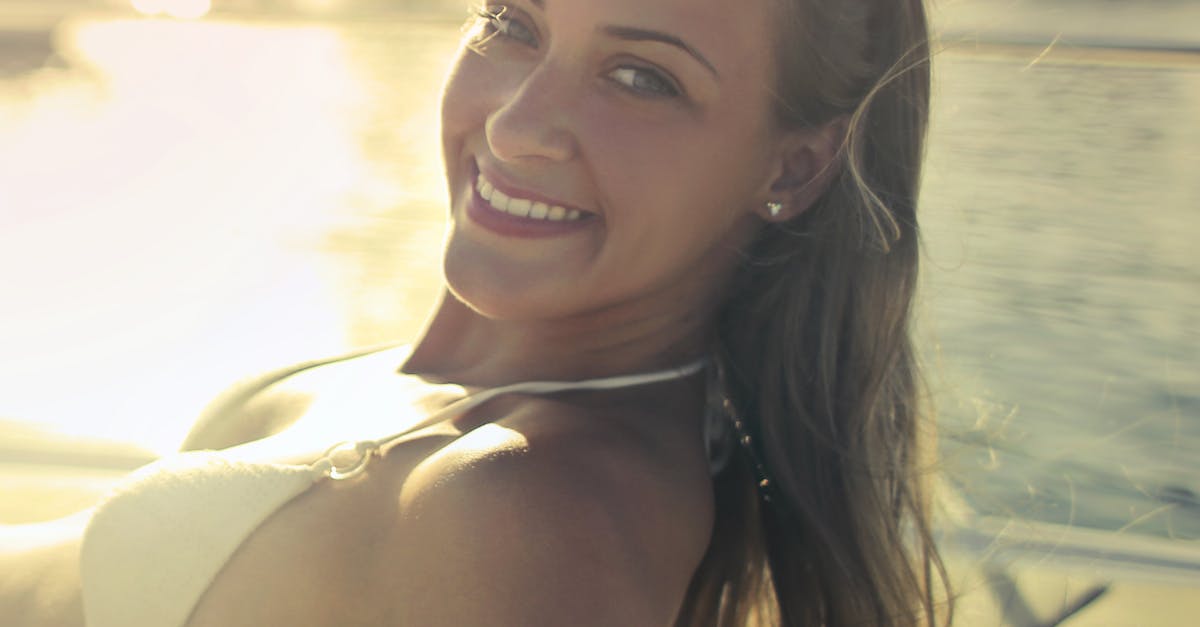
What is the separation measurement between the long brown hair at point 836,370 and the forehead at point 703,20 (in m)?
0.03

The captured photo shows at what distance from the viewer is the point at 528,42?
4.90 ft

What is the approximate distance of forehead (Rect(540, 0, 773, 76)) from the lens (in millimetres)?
1372

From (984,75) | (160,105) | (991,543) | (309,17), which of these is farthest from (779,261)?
(309,17)

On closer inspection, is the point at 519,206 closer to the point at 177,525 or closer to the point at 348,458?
the point at 348,458

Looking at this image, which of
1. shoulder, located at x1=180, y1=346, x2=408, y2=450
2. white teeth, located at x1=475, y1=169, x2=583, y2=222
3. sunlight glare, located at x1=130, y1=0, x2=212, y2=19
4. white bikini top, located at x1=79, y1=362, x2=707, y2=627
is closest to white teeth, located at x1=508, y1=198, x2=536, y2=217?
white teeth, located at x1=475, y1=169, x2=583, y2=222

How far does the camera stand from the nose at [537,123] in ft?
4.51

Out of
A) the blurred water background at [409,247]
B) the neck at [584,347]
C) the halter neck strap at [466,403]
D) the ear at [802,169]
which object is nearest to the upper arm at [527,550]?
the halter neck strap at [466,403]

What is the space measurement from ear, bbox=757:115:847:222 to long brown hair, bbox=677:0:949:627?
12 millimetres

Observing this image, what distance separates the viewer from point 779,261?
1.58 meters

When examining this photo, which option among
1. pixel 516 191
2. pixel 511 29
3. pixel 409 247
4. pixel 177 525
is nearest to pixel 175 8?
pixel 409 247

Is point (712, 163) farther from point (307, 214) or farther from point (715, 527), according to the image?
point (307, 214)

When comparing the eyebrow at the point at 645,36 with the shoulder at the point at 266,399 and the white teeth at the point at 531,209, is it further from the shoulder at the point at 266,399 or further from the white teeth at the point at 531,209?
the shoulder at the point at 266,399

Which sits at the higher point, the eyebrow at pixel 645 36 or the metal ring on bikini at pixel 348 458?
the eyebrow at pixel 645 36

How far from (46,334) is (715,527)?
6.43 feet
